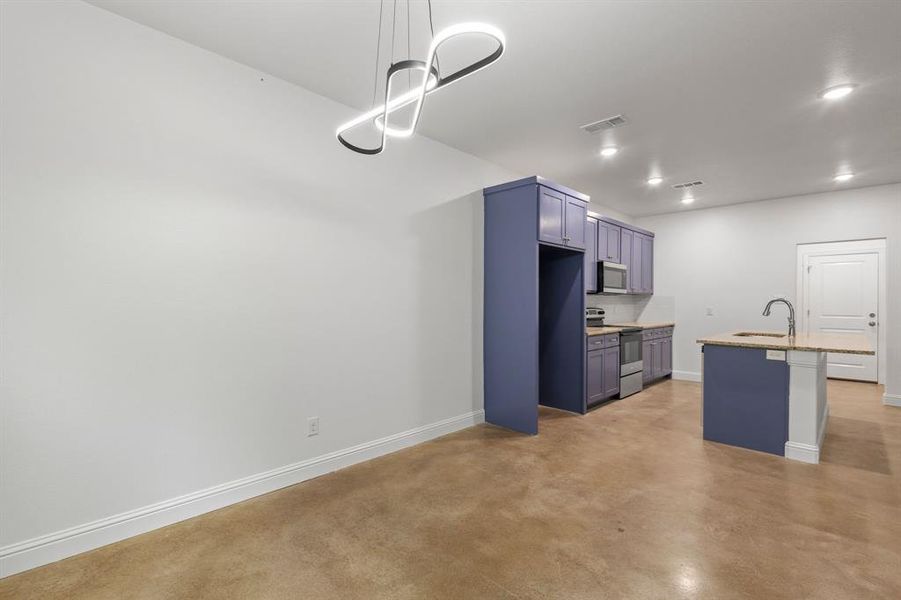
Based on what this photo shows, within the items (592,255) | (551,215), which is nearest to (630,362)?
(592,255)

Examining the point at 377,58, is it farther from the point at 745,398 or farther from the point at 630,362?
the point at 630,362

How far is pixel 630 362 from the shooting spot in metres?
5.38

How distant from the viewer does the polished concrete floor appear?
179cm

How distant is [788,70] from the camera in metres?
2.57

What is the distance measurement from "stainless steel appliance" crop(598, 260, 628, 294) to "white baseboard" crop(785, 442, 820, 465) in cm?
262

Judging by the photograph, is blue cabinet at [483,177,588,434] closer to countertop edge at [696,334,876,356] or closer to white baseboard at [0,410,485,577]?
white baseboard at [0,410,485,577]

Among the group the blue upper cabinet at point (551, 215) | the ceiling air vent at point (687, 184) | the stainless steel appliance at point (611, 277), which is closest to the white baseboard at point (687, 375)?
the stainless steel appliance at point (611, 277)

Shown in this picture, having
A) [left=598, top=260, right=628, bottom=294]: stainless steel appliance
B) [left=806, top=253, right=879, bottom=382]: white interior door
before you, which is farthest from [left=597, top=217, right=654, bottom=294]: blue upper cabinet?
[left=806, top=253, right=879, bottom=382]: white interior door

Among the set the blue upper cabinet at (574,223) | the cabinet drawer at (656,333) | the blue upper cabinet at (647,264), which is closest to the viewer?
the blue upper cabinet at (574,223)

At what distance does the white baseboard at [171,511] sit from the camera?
6.25 feet

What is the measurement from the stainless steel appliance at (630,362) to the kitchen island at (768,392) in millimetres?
1548

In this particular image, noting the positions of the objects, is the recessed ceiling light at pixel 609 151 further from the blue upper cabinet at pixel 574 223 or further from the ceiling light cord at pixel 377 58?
the ceiling light cord at pixel 377 58

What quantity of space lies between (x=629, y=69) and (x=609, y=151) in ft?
4.98

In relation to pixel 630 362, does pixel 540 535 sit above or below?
below
